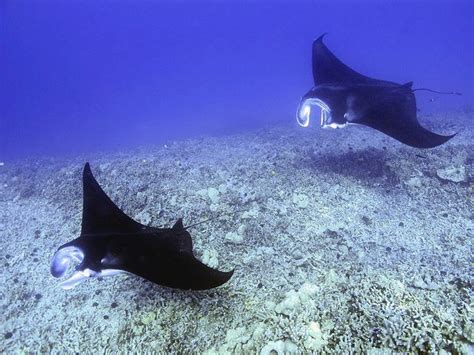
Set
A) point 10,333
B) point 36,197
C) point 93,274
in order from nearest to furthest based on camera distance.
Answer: point 93,274 < point 10,333 < point 36,197

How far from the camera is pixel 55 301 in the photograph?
4.25 metres

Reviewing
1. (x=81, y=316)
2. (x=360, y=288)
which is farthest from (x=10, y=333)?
(x=360, y=288)

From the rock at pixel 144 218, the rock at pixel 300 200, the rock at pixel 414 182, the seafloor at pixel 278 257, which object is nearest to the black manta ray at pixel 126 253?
the seafloor at pixel 278 257

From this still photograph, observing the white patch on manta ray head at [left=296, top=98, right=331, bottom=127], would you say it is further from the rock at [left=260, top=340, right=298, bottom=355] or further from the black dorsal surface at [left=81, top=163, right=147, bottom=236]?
the rock at [left=260, top=340, right=298, bottom=355]

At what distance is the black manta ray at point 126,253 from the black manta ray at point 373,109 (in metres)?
3.39

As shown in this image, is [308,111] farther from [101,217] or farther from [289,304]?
[101,217]

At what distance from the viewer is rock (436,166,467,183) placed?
5.92 m

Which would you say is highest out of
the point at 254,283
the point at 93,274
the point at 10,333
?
the point at 93,274

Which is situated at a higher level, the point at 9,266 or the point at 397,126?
the point at 397,126

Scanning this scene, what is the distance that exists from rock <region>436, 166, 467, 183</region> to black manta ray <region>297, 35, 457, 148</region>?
4.06ft

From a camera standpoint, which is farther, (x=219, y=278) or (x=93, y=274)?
(x=93, y=274)

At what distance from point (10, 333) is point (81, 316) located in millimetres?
851

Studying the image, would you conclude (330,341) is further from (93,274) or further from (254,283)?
(93,274)

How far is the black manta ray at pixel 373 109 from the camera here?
5.29m
